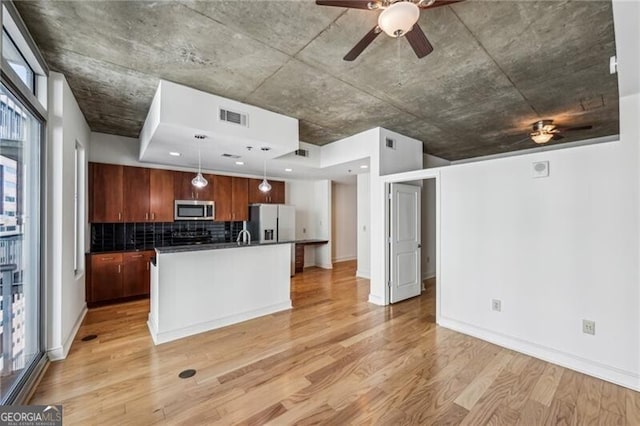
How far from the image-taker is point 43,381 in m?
2.45

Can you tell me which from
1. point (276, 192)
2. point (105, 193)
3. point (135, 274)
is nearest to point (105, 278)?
point (135, 274)

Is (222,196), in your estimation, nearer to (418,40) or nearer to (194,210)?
(194,210)

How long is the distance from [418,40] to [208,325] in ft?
12.5

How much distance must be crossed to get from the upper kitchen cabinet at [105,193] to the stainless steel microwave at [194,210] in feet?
3.10

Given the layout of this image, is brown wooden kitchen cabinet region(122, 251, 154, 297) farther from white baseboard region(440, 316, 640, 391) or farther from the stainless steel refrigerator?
white baseboard region(440, 316, 640, 391)

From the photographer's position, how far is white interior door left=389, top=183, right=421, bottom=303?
15.4ft

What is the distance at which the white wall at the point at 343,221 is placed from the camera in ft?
28.1

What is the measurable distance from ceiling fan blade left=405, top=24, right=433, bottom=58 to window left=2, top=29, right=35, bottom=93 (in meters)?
2.86

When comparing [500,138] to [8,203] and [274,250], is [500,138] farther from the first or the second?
[8,203]

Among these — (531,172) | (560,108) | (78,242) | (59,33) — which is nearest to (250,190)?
(78,242)

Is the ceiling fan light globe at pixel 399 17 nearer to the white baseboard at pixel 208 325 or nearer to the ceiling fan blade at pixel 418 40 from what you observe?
the ceiling fan blade at pixel 418 40

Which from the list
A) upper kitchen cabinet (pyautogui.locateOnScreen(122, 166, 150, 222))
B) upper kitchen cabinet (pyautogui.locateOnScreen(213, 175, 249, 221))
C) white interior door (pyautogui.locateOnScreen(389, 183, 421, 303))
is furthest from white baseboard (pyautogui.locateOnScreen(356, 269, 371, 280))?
upper kitchen cabinet (pyautogui.locateOnScreen(122, 166, 150, 222))

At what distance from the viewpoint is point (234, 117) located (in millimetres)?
3584

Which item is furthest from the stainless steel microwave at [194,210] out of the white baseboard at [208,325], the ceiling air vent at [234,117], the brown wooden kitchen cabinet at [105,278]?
the ceiling air vent at [234,117]
